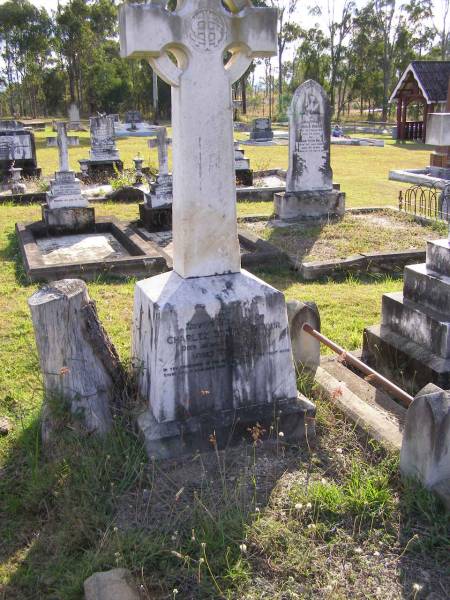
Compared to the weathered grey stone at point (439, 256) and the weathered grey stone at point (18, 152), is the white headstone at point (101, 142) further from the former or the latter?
the weathered grey stone at point (439, 256)

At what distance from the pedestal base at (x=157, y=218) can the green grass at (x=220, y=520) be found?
6881 millimetres

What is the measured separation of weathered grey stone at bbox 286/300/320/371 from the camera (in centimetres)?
419

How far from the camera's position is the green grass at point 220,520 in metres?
2.49

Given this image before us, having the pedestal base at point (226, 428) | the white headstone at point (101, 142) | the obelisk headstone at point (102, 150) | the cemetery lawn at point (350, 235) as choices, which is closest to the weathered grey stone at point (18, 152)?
the obelisk headstone at point (102, 150)

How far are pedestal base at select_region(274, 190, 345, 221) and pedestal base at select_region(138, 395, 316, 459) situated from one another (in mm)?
7563

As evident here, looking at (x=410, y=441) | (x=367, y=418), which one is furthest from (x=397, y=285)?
(x=410, y=441)

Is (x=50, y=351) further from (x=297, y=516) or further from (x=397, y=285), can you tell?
(x=397, y=285)

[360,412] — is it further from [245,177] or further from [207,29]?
[245,177]

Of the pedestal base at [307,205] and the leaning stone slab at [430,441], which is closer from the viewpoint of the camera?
the leaning stone slab at [430,441]

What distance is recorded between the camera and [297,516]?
9.25 ft

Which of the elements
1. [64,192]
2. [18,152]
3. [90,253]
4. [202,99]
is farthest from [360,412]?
[18,152]

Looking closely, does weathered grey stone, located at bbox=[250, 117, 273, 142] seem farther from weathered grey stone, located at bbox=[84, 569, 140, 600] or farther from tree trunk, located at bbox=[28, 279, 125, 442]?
weathered grey stone, located at bbox=[84, 569, 140, 600]

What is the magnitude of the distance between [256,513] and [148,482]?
1.96ft

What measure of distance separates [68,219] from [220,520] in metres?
8.03
